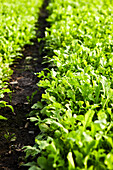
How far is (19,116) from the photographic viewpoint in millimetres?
3066

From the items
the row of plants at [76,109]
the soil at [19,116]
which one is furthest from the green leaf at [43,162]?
the soil at [19,116]

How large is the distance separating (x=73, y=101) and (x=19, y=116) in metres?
0.88

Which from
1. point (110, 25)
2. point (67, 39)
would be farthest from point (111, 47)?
point (110, 25)

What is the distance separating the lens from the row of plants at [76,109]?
6.08 ft

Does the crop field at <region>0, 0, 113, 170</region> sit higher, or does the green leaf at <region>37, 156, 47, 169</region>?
the crop field at <region>0, 0, 113, 170</region>

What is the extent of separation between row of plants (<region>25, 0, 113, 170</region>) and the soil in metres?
0.13

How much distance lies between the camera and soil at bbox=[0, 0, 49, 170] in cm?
245

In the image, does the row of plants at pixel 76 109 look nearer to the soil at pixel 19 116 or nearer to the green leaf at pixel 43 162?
the green leaf at pixel 43 162

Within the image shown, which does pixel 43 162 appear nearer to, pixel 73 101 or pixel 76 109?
pixel 76 109

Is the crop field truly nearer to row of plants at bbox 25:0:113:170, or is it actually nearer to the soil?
row of plants at bbox 25:0:113:170

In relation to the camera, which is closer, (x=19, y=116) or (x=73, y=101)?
(x=73, y=101)

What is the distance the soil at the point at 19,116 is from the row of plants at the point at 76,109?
13cm

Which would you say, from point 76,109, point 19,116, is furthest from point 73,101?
point 19,116

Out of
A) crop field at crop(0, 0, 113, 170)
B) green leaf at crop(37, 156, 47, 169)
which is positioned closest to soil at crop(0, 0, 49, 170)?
crop field at crop(0, 0, 113, 170)
